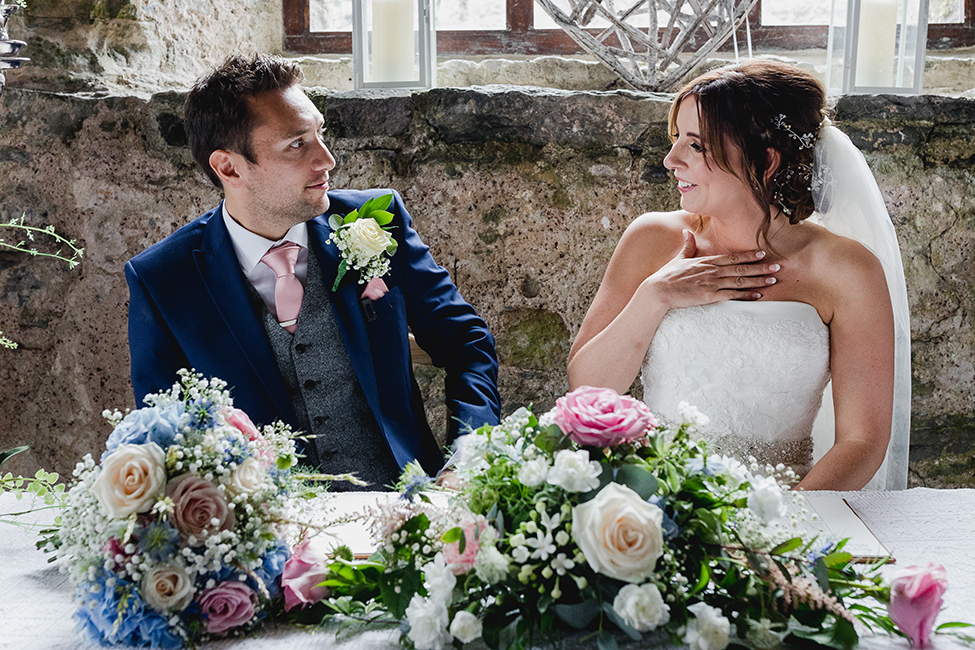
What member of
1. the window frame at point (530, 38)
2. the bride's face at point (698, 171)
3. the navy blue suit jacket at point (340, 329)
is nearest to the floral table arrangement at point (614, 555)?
the navy blue suit jacket at point (340, 329)

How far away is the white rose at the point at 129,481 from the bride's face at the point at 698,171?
1.50 m

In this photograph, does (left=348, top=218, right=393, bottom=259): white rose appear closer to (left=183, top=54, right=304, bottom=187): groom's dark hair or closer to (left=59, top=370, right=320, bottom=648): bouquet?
(left=183, top=54, right=304, bottom=187): groom's dark hair

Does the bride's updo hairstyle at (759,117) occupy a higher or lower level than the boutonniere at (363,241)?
higher

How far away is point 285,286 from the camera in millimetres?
2057

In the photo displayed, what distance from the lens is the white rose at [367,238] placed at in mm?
2043

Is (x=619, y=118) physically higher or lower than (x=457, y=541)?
higher

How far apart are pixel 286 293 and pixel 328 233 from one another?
21 centimetres

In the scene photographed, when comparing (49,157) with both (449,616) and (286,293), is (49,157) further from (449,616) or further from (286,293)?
(449,616)

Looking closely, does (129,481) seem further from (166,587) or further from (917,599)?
(917,599)

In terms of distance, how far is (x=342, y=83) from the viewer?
3.12 meters

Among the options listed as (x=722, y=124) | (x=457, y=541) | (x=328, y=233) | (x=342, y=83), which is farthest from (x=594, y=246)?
(x=457, y=541)

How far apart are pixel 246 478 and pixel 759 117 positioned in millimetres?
1559

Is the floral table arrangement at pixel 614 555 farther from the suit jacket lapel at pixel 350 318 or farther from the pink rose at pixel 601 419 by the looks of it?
the suit jacket lapel at pixel 350 318

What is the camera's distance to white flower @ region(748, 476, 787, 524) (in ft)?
3.12
